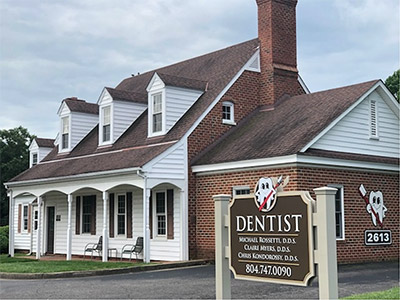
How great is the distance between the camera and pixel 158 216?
22.1 m

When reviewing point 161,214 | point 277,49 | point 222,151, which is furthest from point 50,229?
point 277,49

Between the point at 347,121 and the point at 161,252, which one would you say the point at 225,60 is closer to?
the point at 347,121

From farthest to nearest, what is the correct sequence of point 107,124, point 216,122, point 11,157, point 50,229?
point 11,157, point 50,229, point 107,124, point 216,122

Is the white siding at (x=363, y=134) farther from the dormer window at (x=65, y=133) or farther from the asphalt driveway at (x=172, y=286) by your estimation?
the dormer window at (x=65, y=133)

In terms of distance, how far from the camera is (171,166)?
20734 millimetres

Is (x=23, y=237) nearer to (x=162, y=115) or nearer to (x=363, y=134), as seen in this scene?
(x=162, y=115)

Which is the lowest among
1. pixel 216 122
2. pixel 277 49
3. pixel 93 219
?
pixel 93 219

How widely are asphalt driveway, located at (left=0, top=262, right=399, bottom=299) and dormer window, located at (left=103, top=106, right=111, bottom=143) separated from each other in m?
9.21

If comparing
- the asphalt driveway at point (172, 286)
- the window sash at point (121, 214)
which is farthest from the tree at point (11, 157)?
the asphalt driveway at point (172, 286)

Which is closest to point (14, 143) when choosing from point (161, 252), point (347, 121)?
point (161, 252)

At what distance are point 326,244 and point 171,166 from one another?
13563mm

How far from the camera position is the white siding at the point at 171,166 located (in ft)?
65.9

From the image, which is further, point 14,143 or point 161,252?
point 14,143

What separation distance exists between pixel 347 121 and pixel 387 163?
222 cm
